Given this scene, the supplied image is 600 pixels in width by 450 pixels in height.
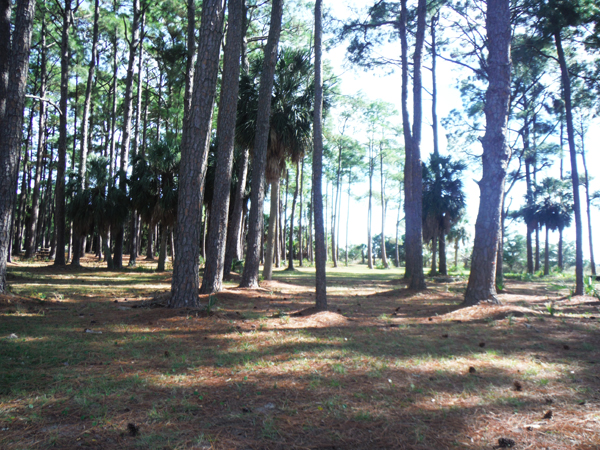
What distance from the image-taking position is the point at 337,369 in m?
3.89

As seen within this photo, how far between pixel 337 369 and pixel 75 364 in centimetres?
277

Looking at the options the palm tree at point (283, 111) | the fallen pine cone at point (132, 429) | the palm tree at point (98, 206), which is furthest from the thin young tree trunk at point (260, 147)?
the palm tree at point (98, 206)

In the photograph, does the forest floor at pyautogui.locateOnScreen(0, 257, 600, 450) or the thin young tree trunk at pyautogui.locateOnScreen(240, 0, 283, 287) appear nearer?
the forest floor at pyautogui.locateOnScreen(0, 257, 600, 450)

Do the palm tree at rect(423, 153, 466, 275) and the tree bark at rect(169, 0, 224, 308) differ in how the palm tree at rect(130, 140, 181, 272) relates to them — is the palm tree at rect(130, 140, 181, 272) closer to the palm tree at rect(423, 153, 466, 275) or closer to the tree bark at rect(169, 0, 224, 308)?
the tree bark at rect(169, 0, 224, 308)

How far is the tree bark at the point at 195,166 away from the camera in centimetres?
653

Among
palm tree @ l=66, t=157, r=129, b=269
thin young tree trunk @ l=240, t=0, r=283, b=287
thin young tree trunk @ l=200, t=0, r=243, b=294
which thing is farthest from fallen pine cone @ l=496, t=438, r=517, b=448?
palm tree @ l=66, t=157, r=129, b=269

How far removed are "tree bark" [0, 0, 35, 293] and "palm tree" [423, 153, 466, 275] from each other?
18671 millimetres

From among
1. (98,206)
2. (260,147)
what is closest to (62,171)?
(98,206)

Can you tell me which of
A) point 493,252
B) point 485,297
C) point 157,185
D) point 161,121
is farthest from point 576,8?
point 161,121

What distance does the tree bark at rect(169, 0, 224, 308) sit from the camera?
6531 millimetres

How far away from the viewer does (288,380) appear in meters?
3.55

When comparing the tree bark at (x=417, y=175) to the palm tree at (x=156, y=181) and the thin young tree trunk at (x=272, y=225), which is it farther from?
the palm tree at (x=156, y=181)

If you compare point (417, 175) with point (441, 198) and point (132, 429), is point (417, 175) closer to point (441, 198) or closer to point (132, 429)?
point (441, 198)

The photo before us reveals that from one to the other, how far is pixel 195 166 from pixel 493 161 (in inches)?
245
